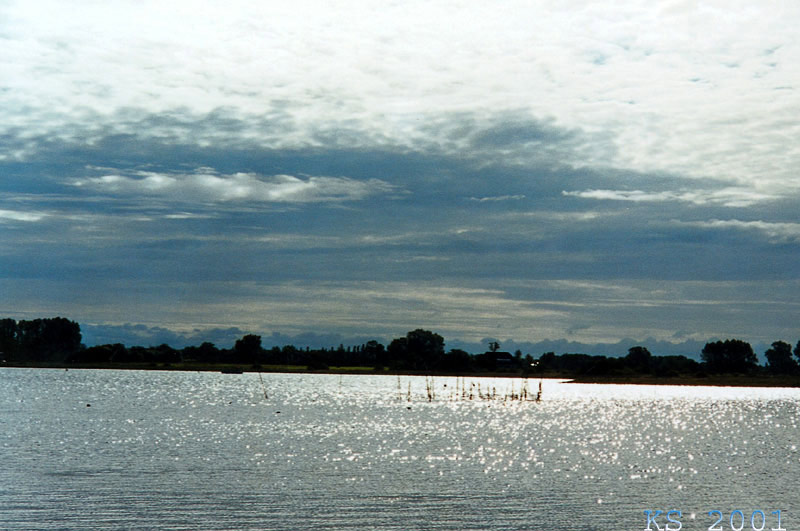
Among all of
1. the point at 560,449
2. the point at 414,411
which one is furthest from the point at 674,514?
the point at 414,411

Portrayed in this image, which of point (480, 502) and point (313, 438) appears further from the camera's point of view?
point (313, 438)

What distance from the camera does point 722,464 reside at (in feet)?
233

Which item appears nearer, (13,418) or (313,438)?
(313,438)

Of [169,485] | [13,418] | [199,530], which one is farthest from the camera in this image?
[13,418]

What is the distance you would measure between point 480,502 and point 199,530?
1628cm

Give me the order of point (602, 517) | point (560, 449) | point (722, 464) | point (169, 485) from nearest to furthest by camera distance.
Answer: point (602, 517)
point (169, 485)
point (722, 464)
point (560, 449)

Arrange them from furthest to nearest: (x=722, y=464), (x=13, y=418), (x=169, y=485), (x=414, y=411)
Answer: (x=414, y=411) → (x=13, y=418) → (x=722, y=464) → (x=169, y=485)

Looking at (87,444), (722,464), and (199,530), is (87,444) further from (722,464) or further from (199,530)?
(722,464)

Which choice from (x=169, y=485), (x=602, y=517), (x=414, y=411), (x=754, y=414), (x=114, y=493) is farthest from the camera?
(x=754, y=414)

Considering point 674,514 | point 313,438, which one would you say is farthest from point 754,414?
point 674,514

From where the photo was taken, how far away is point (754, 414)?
15725cm

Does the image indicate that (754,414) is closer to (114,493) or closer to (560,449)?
(560,449)

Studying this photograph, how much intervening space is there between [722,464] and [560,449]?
49.2ft

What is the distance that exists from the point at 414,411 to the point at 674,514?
99.5 m
